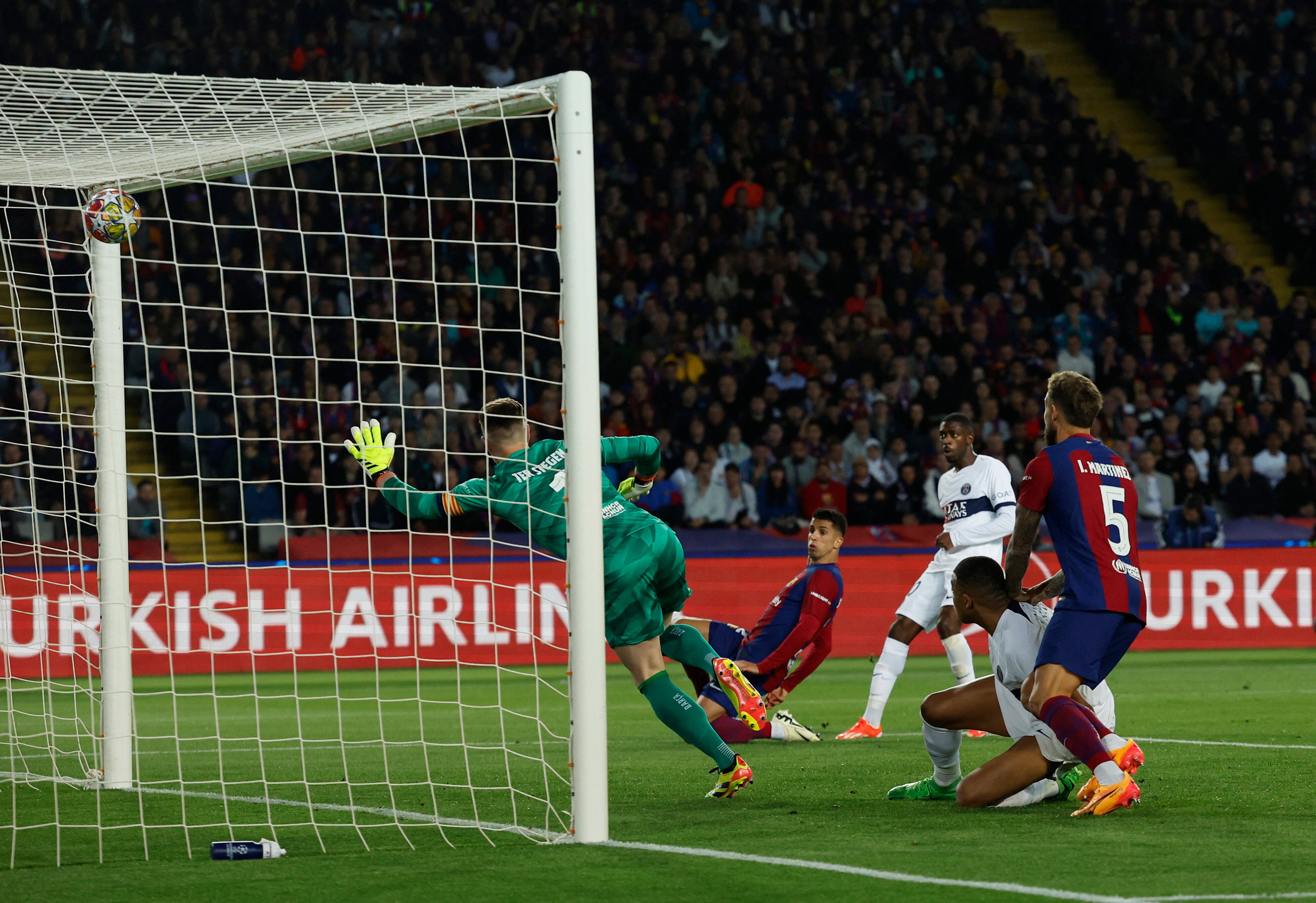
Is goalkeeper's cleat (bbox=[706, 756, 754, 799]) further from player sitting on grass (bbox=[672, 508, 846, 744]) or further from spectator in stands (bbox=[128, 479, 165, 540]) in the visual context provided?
spectator in stands (bbox=[128, 479, 165, 540])

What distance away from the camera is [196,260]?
18.4 m

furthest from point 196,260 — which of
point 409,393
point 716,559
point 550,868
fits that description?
point 550,868

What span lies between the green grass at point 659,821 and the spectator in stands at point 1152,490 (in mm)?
6239

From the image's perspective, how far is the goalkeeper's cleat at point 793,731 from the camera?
10.2 meters

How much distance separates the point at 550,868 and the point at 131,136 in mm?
4052

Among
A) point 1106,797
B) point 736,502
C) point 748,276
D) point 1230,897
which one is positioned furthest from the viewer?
point 748,276

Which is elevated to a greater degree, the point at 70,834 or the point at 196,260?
the point at 196,260

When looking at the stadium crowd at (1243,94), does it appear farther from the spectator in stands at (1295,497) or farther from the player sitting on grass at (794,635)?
the player sitting on grass at (794,635)

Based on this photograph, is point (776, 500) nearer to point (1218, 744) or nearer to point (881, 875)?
point (1218, 744)

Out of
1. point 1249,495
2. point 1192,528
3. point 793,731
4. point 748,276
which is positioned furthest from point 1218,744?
point 748,276

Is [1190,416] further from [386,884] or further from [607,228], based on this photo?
[386,884]

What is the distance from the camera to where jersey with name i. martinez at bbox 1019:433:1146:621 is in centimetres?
675

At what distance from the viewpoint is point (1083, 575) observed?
676cm

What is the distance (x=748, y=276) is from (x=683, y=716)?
547 inches
